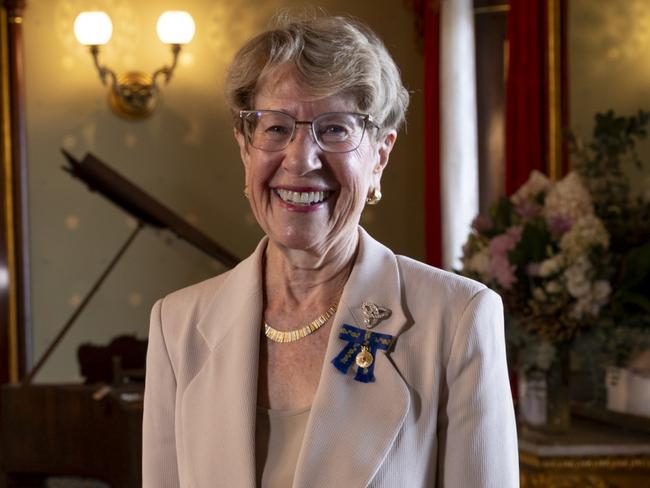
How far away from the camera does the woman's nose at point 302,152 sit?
1.67 meters

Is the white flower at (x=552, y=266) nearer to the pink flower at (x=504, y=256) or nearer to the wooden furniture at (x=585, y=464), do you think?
the pink flower at (x=504, y=256)

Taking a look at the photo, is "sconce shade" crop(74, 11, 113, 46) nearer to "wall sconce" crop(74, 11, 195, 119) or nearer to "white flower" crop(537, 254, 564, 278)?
"wall sconce" crop(74, 11, 195, 119)

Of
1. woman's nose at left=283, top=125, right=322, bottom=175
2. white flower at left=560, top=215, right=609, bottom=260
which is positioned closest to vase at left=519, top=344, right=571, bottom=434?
white flower at left=560, top=215, right=609, bottom=260

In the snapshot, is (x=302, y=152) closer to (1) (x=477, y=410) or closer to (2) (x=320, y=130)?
(2) (x=320, y=130)

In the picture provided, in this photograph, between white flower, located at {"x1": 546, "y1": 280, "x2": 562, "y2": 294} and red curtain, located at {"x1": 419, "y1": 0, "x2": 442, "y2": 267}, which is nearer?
white flower, located at {"x1": 546, "y1": 280, "x2": 562, "y2": 294}

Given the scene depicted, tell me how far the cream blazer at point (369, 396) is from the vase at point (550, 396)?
1.48m

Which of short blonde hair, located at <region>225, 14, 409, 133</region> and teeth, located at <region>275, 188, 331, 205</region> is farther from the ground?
short blonde hair, located at <region>225, 14, 409, 133</region>

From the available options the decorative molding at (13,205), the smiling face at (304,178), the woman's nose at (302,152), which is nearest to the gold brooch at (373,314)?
the smiling face at (304,178)

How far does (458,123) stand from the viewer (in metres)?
5.98

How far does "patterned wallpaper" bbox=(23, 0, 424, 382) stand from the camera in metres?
6.52

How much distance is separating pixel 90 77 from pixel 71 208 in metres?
0.81

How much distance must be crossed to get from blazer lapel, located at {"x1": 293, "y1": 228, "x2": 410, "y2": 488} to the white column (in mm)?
4266

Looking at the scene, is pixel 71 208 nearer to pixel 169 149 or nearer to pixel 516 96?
pixel 169 149

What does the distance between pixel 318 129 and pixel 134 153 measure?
16.6ft
